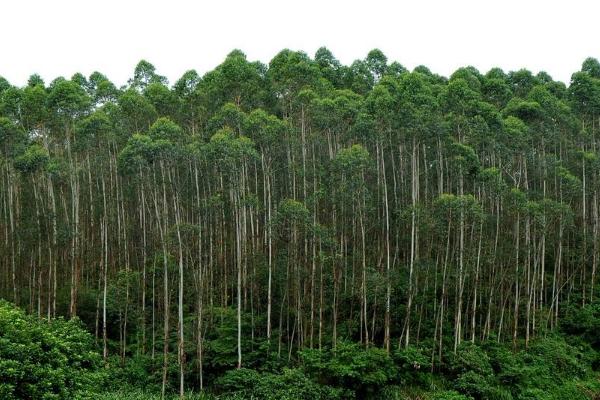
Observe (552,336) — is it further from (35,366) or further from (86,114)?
(86,114)

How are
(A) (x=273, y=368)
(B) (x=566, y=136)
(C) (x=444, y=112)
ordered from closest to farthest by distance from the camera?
(A) (x=273, y=368) < (C) (x=444, y=112) < (B) (x=566, y=136)

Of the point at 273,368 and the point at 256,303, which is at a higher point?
the point at 256,303

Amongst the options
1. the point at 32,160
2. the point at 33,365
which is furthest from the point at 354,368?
the point at 32,160

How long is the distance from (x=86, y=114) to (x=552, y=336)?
25.3 meters

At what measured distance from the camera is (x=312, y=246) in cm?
2166

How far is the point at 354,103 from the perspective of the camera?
23.4m

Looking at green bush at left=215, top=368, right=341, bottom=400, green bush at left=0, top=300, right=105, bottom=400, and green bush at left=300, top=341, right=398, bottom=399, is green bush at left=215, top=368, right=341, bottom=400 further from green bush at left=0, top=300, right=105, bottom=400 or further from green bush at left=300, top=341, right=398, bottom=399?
green bush at left=0, top=300, right=105, bottom=400

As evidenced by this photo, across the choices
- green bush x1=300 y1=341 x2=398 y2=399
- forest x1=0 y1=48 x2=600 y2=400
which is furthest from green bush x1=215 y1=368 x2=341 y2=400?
green bush x1=300 y1=341 x2=398 y2=399

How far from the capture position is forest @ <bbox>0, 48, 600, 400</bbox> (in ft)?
60.7

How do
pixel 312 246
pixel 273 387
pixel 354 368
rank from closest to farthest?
pixel 273 387, pixel 354 368, pixel 312 246

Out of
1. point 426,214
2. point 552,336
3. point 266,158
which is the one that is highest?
point 266,158

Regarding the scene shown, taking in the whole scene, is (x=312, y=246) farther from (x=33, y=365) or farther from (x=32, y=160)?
(x=33, y=365)

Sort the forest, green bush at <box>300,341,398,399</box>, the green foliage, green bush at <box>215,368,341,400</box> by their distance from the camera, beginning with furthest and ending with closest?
1. the green foliage
2. the forest
3. green bush at <box>300,341,398,399</box>
4. green bush at <box>215,368,341,400</box>

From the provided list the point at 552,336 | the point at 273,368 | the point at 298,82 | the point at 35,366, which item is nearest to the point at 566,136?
the point at 552,336
